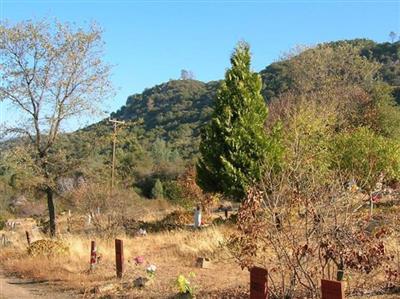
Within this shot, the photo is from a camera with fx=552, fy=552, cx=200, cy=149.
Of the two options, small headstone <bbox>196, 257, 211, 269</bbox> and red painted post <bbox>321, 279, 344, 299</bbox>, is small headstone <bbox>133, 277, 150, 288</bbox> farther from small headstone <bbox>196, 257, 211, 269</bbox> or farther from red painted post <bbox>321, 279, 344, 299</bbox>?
red painted post <bbox>321, 279, 344, 299</bbox>

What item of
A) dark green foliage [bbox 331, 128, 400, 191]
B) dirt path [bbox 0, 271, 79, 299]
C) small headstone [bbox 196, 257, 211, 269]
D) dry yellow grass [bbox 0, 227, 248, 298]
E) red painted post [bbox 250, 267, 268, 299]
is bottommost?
dirt path [bbox 0, 271, 79, 299]

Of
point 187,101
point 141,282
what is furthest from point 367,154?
point 187,101

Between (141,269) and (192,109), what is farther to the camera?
(192,109)

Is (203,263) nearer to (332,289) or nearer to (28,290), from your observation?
(28,290)

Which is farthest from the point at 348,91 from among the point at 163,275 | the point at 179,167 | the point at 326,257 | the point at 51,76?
the point at 326,257

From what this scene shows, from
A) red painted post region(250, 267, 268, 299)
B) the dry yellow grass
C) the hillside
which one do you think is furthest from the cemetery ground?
the hillside

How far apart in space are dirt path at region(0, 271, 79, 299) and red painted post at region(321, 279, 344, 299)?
5641 millimetres

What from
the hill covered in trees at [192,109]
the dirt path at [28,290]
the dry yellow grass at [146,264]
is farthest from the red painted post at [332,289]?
the hill covered in trees at [192,109]

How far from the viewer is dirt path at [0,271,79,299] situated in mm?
10477

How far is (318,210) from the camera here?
779cm

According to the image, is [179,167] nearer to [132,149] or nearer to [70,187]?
[132,149]

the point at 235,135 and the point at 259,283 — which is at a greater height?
the point at 235,135

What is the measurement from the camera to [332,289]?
19.6 ft

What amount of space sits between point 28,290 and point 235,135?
10678 mm
